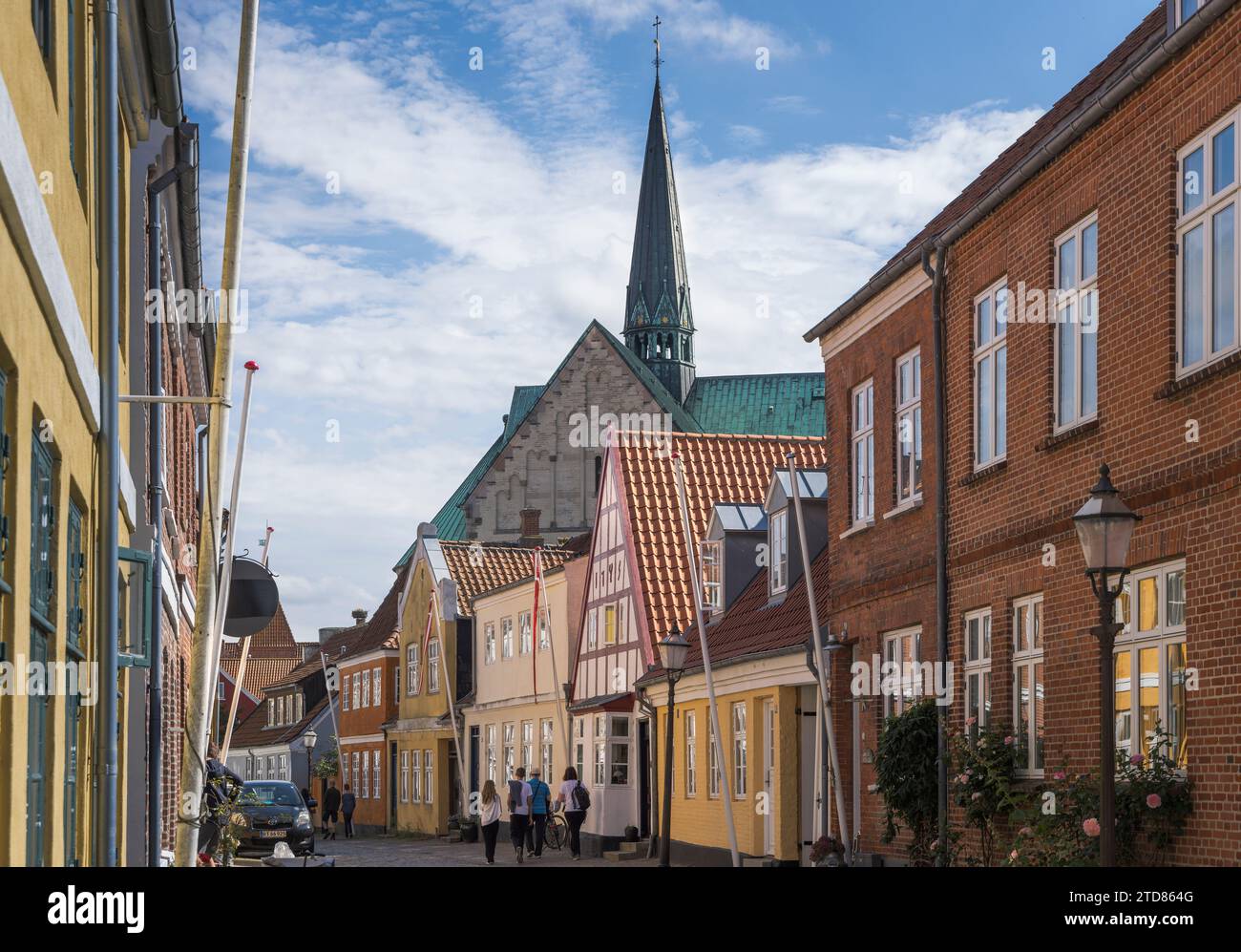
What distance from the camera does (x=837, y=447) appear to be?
21.6m

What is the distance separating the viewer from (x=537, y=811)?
111 ft

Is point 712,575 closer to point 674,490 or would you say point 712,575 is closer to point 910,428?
point 674,490

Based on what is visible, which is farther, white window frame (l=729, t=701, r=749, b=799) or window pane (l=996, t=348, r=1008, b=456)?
white window frame (l=729, t=701, r=749, b=799)

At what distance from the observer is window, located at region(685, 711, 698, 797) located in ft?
94.9

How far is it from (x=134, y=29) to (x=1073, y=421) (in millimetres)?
7965

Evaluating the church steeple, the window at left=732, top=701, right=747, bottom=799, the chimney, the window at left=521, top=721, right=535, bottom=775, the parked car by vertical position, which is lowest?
the parked car

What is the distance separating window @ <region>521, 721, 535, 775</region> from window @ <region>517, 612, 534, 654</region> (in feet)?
5.83

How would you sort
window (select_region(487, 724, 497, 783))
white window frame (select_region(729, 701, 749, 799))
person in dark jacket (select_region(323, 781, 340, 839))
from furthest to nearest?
person in dark jacket (select_region(323, 781, 340, 839))
window (select_region(487, 724, 497, 783))
white window frame (select_region(729, 701, 749, 799))

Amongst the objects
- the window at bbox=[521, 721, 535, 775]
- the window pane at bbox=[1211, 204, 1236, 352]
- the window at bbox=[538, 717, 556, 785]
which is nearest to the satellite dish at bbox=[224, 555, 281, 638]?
the window pane at bbox=[1211, 204, 1236, 352]

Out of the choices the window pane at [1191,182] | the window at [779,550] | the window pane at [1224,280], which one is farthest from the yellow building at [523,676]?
the window pane at [1224,280]

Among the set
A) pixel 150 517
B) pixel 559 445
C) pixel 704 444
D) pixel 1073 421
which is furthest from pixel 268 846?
pixel 559 445

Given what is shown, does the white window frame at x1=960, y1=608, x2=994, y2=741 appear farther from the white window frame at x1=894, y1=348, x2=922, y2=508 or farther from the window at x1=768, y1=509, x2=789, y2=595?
the window at x1=768, y1=509, x2=789, y2=595

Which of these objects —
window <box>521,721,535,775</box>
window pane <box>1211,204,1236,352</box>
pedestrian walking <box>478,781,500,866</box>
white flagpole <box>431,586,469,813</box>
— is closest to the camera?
window pane <box>1211,204,1236,352</box>

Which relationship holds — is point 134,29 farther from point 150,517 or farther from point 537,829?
point 537,829
